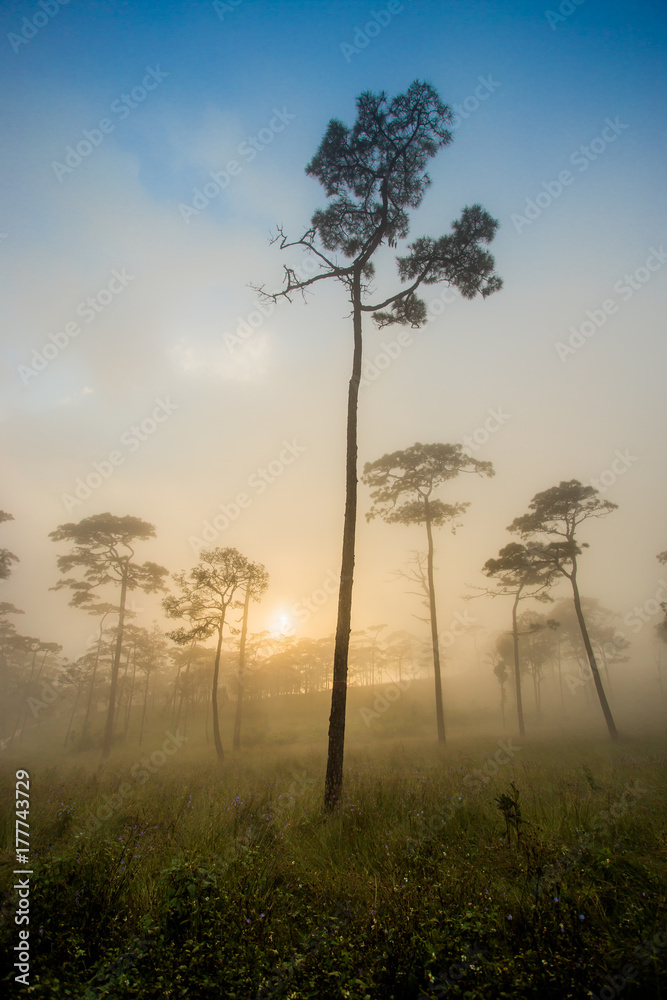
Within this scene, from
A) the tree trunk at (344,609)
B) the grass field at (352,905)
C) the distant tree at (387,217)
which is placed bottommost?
the grass field at (352,905)

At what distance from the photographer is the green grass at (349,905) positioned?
2.45 meters

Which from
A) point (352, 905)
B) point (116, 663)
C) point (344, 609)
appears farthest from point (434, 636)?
point (116, 663)

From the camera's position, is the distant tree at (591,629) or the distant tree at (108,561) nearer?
the distant tree at (108,561)

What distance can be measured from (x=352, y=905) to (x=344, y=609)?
5.19m

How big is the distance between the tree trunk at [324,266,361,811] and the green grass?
4.54ft

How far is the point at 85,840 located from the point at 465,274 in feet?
51.8

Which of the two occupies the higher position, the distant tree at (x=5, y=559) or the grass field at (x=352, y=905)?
the distant tree at (x=5, y=559)

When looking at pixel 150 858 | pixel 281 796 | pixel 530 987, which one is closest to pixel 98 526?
pixel 281 796

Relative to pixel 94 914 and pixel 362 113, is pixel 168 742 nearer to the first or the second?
pixel 94 914

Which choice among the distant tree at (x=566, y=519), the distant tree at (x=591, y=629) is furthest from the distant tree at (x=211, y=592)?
the distant tree at (x=591, y=629)

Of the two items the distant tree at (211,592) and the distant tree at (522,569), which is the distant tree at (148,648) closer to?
the distant tree at (211,592)

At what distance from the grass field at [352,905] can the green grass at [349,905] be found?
0.05ft

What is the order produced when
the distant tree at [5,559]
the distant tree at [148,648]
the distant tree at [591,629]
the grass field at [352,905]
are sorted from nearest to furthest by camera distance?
the grass field at [352,905] → the distant tree at [5,559] → the distant tree at [148,648] → the distant tree at [591,629]

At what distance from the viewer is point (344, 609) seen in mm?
8422
